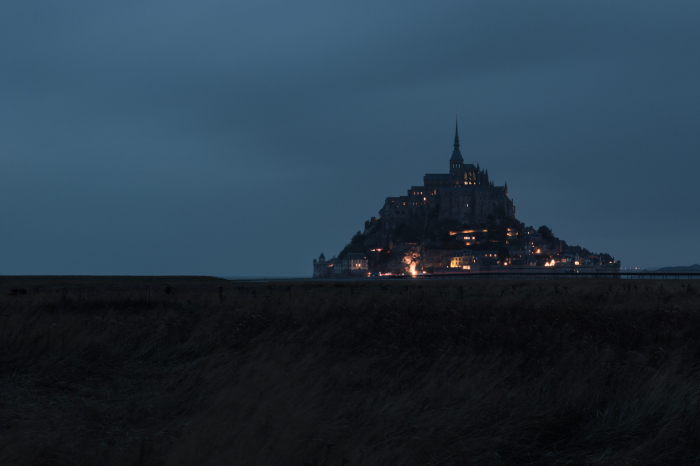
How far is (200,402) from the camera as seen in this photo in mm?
6727

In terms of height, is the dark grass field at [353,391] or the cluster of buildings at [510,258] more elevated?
the cluster of buildings at [510,258]

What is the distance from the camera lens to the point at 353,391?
7.36 m

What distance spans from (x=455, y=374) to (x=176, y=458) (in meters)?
4.36

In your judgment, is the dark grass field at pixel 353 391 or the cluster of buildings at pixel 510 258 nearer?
the dark grass field at pixel 353 391

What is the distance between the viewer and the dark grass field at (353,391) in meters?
5.08

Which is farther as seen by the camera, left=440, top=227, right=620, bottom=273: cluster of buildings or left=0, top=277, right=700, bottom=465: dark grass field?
left=440, top=227, right=620, bottom=273: cluster of buildings

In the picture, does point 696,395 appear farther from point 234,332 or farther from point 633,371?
point 234,332

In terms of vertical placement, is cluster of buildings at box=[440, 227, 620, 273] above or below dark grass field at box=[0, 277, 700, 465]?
above

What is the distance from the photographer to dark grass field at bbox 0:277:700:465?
5078 mm

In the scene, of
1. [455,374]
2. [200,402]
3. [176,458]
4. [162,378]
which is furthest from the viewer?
[162,378]

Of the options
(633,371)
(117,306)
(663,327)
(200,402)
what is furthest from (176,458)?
(117,306)

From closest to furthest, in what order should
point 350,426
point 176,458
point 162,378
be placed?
1. point 176,458
2. point 350,426
3. point 162,378

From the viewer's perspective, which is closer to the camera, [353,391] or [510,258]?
[353,391]

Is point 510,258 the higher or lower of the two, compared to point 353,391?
higher
